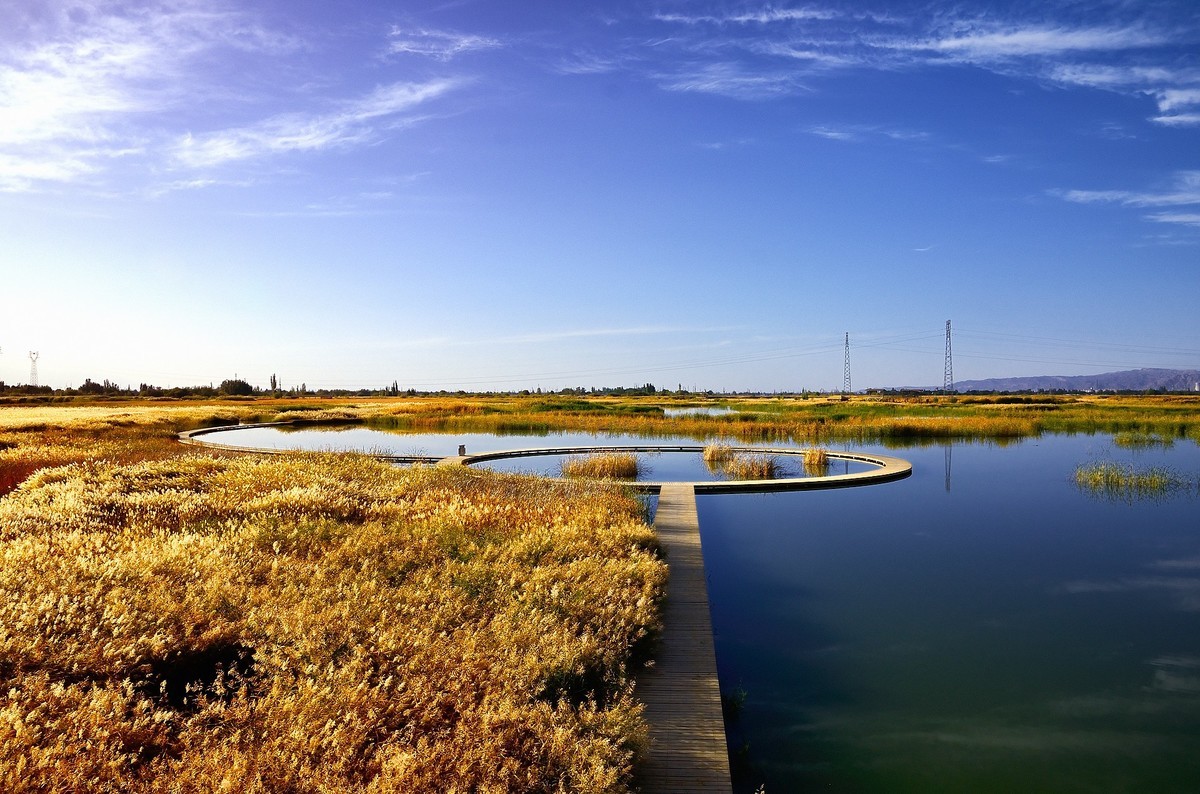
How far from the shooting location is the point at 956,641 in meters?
8.95

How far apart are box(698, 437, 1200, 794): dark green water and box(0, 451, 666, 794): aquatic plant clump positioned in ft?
5.97

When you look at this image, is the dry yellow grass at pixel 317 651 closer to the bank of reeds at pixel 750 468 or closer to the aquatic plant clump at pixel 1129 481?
the bank of reeds at pixel 750 468

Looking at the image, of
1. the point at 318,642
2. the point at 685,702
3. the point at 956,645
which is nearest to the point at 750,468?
the point at 956,645

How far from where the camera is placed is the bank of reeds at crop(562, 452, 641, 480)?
19.5 metres

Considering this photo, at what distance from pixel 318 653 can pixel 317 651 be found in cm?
2

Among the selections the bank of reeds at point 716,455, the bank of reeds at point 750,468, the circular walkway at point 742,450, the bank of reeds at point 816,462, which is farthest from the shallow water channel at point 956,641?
the bank of reeds at point 716,455

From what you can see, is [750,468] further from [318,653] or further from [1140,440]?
[1140,440]

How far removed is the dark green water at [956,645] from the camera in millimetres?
6438

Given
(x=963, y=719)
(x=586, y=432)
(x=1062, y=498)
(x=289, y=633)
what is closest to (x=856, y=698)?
(x=963, y=719)

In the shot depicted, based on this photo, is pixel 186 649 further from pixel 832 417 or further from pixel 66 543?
pixel 832 417

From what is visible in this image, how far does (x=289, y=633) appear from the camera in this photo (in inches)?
218

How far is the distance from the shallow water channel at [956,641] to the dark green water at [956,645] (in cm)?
3

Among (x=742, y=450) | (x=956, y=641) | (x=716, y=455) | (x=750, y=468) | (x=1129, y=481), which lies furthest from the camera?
(x=742, y=450)

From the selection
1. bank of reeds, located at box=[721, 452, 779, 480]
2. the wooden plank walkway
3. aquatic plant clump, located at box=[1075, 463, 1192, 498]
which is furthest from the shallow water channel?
bank of reeds, located at box=[721, 452, 779, 480]
